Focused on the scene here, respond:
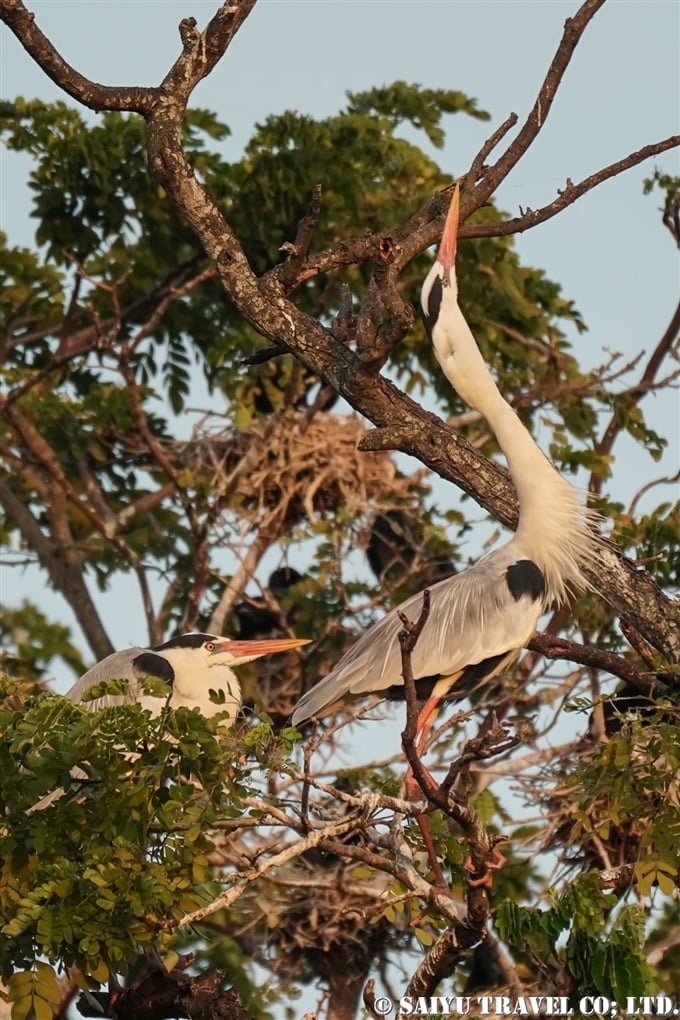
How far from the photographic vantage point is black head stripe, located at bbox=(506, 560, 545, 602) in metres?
6.11

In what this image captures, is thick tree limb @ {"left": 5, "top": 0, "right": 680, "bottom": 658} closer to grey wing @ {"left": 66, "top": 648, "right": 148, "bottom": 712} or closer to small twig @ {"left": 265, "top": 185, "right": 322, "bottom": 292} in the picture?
small twig @ {"left": 265, "top": 185, "right": 322, "bottom": 292}

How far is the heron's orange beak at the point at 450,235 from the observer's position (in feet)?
19.6

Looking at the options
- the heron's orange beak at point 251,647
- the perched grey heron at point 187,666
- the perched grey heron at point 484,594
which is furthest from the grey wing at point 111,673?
the perched grey heron at point 484,594

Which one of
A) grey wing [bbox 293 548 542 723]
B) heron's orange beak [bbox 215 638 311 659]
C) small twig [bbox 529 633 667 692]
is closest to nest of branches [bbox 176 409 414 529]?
heron's orange beak [bbox 215 638 311 659]

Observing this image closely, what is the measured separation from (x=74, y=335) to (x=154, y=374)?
1.77 ft

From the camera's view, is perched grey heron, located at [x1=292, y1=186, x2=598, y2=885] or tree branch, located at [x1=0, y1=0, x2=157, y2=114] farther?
perched grey heron, located at [x1=292, y1=186, x2=598, y2=885]

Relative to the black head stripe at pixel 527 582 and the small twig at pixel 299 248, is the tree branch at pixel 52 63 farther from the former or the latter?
the black head stripe at pixel 527 582

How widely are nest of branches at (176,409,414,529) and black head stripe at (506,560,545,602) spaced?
10.4 ft

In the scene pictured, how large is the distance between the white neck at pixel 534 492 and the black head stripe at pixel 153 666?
141 cm

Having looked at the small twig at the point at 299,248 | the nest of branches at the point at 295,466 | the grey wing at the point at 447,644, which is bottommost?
the grey wing at the point at 447,644

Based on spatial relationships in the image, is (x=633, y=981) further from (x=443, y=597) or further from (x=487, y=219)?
(x=487, y=219)

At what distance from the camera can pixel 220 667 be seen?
647cm

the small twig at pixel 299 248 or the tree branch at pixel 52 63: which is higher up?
the tree branch at pixel 52 63

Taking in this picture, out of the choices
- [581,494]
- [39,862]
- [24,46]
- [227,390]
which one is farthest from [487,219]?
[39,862]
